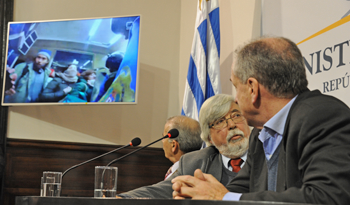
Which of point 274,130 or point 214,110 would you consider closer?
point 274,130

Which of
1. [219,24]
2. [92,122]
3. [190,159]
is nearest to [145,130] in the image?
[92,122]

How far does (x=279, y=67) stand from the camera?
4.72 feet

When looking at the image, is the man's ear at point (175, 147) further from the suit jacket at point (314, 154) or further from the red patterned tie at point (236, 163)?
the suit jacket at point (314, 154)

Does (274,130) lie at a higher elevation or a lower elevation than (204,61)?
lower

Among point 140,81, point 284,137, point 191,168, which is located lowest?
point 191,168

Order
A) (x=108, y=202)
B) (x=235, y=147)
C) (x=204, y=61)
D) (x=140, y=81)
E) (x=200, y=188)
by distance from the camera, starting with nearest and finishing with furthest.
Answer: (x=108, y=202)
(x=200, y=188)
(x=235, y=147)
(x=204, y=61)
(x=140, y=81)

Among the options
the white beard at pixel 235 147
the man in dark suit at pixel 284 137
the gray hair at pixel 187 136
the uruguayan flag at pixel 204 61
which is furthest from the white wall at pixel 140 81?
the man in dark suit at pixel 284 137

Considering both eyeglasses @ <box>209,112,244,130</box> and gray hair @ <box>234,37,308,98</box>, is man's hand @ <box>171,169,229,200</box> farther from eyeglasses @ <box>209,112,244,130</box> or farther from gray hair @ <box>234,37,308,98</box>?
eyeglasses @ <box>209,112,244,130</box>

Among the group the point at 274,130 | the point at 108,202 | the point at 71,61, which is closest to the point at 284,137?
the point at 274,130

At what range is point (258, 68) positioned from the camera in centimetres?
147

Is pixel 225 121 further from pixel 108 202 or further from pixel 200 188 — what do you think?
pixel 108 202

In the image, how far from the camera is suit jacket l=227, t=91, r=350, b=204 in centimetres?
107

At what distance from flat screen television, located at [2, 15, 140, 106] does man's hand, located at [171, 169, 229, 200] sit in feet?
7.85

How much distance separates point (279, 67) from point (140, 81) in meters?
3.19
